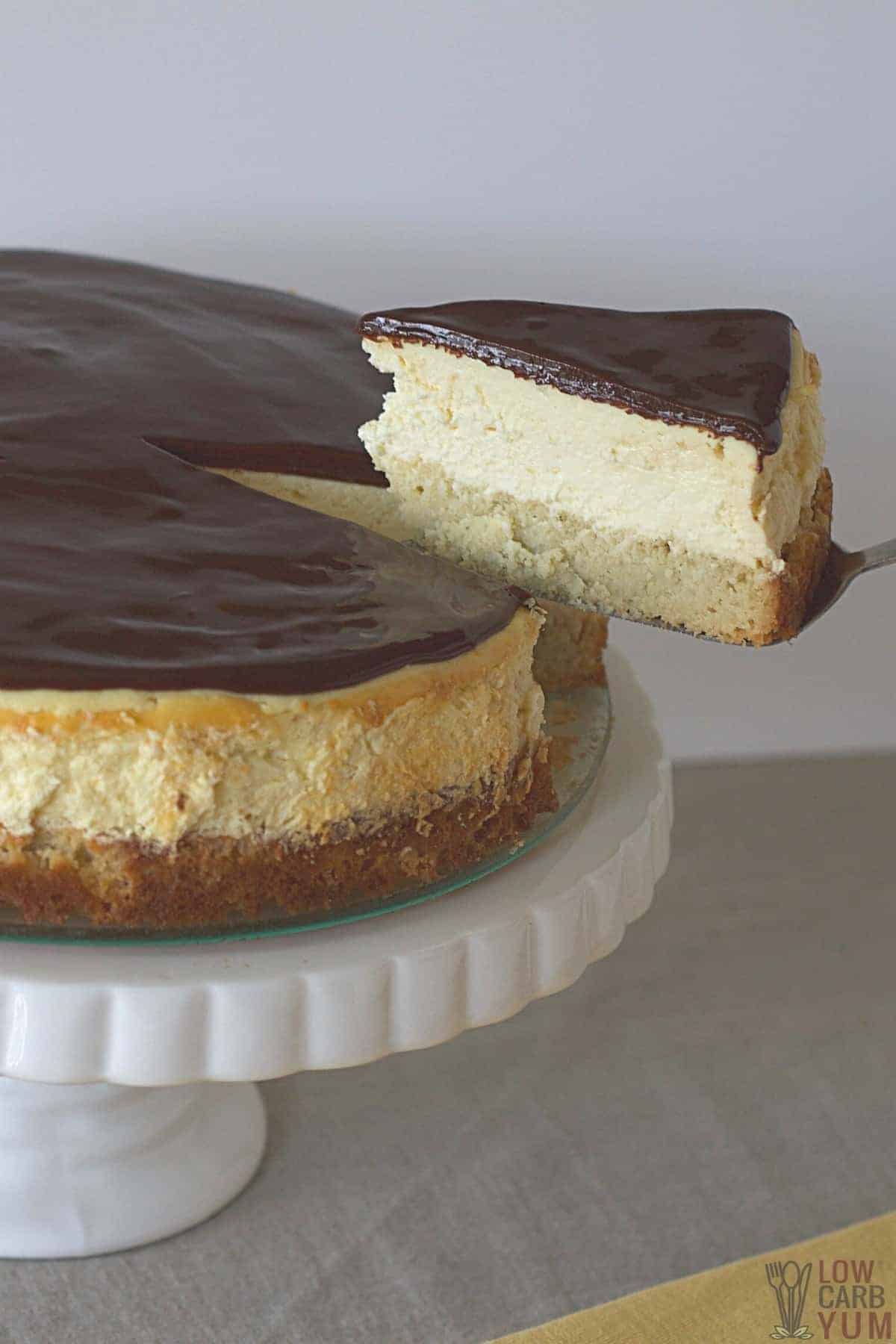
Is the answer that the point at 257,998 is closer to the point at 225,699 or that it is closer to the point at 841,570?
the point at 225,699

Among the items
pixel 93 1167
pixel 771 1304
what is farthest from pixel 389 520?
pixel 771 1304

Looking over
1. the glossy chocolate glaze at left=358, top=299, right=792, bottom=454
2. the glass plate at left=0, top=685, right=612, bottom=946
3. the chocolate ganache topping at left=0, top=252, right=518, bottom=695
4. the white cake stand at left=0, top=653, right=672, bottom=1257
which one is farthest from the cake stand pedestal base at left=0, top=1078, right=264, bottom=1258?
the glossy chocolate glaze at left=358, top=299, right=792, bottom=454

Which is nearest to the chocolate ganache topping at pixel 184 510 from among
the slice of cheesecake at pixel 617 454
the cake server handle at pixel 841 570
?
the slice of cheesecake at pixel 617 454

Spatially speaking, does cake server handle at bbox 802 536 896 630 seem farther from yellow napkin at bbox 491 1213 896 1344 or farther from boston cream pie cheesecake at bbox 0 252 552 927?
yellow napkin at bbox 491 1213 896 1344

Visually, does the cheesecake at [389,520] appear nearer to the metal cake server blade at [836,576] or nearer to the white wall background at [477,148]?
the metal cake server blade at [836,576]

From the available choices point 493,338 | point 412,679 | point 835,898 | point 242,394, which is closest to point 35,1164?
point 412,679

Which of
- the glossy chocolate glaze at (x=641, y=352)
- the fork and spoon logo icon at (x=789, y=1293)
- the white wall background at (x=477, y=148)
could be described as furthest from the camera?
the white wall background at (x=477, y=148)

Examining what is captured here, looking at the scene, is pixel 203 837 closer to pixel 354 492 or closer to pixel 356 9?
pixel 354 492

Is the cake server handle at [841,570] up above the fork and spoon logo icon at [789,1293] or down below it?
above

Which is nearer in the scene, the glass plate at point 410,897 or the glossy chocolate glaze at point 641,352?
the glass plate at point 410,897
